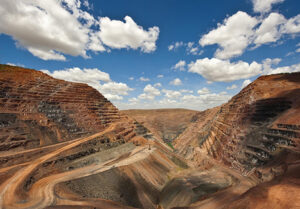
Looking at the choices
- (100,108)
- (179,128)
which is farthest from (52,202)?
(179,128)

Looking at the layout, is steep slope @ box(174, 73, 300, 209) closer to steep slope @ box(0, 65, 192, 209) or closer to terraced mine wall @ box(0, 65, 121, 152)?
steep slope @ box(0, 65, 192, 209)

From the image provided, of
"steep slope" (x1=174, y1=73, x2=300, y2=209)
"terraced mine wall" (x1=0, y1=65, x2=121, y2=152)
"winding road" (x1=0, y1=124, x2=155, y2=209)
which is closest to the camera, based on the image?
"steep slope" (x1=174, y1=73, x2=300, y2=209)

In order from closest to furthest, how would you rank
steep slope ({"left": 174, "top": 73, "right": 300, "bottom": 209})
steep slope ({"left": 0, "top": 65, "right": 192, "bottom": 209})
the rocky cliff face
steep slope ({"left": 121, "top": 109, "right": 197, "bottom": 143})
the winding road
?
1. steep slope ({"left": 174, "top": 73, "right": 300, "bottom": 209})
2. the winding road
3. steep slope ({"left": 0, "top": 65, "right": 192, "bottom": 209})
4. the rocky cliff face
5. steep slope ({"left": 121, "top": 109, "right": 197, "bottom": 143})

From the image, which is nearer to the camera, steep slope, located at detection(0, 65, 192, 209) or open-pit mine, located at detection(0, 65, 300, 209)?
open-pit mine, located at detection(0, 65, 300, 209)

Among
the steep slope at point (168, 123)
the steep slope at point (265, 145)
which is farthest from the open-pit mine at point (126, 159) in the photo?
the steep slope at point (168, 123)

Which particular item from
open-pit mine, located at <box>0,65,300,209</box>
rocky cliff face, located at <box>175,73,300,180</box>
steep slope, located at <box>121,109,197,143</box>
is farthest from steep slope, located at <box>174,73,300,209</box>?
steep slope, located at <box>121,109,197,143</box>

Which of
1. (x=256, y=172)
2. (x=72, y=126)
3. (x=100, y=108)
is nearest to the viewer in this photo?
(x=256, y=172)

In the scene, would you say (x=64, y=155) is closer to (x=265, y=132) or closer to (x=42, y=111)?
(x=42, y=111)

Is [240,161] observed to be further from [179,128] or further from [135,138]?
[179,128]

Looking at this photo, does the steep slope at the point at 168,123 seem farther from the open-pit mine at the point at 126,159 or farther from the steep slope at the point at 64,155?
the steep slope at the point at 64,155
